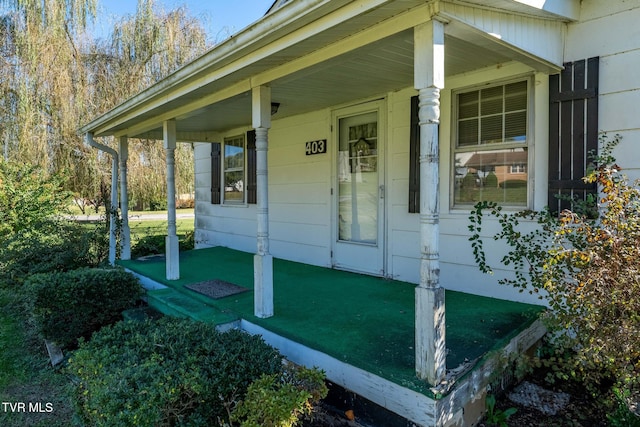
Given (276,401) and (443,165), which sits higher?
(443,165)

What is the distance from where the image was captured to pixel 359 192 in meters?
4.74

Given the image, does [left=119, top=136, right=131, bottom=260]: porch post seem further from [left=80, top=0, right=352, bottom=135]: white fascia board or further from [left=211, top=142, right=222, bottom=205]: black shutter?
[left=80, top=0, right=352, bottom=135]: white fascia board

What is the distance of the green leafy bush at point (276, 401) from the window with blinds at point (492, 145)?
7.70ft

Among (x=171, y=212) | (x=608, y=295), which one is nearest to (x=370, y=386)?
(x=608, y=295)

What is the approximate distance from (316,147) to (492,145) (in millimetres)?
2324

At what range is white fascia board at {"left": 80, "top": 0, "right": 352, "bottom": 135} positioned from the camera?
2230 millimetres

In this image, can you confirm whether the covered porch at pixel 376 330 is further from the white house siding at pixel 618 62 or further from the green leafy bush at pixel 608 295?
the white house siding at pixel 618 62

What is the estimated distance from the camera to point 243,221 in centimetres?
664

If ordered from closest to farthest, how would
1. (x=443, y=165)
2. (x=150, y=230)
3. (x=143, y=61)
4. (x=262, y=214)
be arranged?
1. (x=262, y=214)
2. (x=443, y=165)
3. (x=143, y=61)
4. (x=150, y=230)

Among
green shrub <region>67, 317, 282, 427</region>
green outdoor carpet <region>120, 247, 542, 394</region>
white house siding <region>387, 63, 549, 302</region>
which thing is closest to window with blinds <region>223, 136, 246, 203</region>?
green outdoor carpet <region>120, 247, 542, 394</region>

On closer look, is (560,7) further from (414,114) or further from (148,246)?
(148,246)

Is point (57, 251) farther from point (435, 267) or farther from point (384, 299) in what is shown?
point (435, 267)

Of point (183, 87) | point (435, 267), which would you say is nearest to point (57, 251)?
point (183, 87)

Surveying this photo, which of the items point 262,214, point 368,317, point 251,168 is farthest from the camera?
point 251,168
